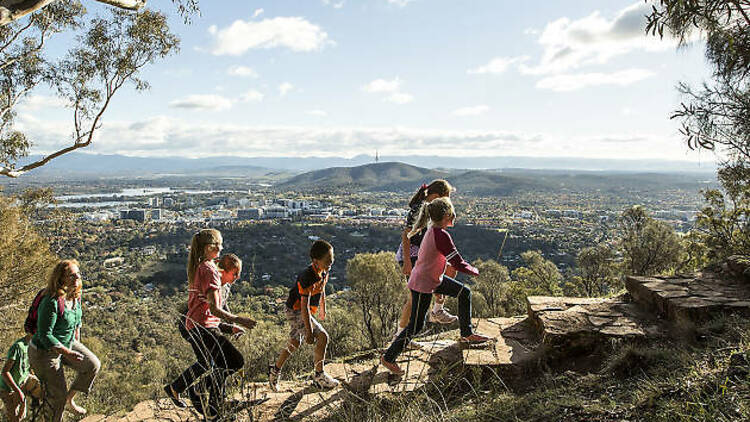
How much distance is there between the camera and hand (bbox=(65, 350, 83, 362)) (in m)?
2.93

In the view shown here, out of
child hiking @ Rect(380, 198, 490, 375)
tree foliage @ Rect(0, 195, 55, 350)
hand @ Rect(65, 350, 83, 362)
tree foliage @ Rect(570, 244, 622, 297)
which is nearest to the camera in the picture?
hand @ Rect(65, 350, 83, 362)

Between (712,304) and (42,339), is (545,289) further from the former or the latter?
(42,339)

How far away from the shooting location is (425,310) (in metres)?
3.65

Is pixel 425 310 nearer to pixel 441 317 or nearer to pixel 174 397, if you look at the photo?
pixel 441 317

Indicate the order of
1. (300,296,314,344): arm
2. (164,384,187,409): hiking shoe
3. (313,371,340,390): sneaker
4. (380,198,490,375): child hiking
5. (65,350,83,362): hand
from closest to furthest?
(164,384,187,409): hiking shoe
(65,350,83,362): hand
(300,296,314,344): arm
(313,371,340,390): sneaker
(380,198,490,375): child hiking

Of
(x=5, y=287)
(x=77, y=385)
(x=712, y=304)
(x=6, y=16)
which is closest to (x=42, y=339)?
(x=77, y=385)

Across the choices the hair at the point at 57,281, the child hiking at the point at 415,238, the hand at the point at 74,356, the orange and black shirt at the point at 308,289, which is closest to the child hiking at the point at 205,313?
the orange and black shirt at the point at 308,289

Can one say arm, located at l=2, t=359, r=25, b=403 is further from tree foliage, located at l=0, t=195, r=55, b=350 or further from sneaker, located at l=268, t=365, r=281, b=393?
tree foliage, located at l=0, t=195, r=55, b=350

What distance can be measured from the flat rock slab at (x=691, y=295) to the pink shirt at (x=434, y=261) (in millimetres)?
2424

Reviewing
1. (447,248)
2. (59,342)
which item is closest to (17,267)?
(59,342)

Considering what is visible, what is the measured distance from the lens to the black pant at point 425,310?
137 inches

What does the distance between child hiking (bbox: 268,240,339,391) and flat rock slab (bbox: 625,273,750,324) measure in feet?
11.7

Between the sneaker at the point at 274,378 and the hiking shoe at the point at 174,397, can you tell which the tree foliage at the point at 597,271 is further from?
the hiking shoe at the point at 174,397

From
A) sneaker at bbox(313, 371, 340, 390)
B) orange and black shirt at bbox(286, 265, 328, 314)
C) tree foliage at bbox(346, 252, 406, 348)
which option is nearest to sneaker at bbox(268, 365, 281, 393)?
sneaker at bbox(313, 371, 340, 390)
